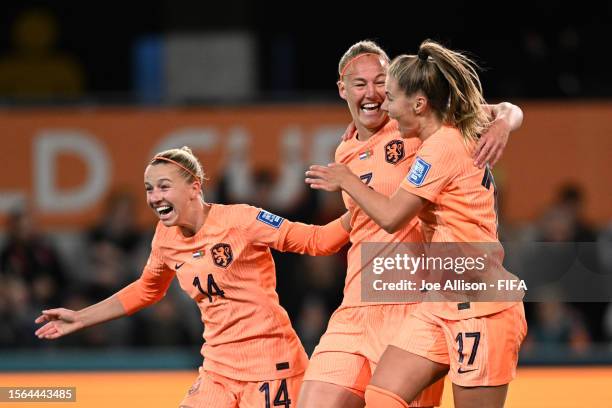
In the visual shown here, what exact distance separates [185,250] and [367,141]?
924mm

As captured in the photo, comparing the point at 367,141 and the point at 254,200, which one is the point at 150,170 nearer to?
the point at 367,141

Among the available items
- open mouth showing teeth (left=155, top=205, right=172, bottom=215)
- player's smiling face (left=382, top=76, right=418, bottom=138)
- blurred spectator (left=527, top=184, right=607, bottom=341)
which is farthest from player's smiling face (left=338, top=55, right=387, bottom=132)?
blurred spectator (left=527, top=184, right=607, bottom=341)

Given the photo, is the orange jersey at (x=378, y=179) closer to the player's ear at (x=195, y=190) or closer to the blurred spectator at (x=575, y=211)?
the player's ear at (x=195, y=190)

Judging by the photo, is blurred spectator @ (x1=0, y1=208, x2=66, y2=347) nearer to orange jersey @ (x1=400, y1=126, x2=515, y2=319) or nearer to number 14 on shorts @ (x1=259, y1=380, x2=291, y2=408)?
number 14 on shorts @ (x1=259, y1=380, x2=291, y2=408)

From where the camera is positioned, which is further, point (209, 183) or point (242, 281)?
point (209, 183)

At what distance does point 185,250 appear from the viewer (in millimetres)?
5148

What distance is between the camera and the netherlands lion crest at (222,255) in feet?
16.6

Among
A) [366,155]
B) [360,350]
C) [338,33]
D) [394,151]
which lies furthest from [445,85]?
[338,33]

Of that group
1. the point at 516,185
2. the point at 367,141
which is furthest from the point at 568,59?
the point at 367,141

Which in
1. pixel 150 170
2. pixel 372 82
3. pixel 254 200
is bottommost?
pixel 254 200

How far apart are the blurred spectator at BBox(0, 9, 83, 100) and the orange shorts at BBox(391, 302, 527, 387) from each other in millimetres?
6527

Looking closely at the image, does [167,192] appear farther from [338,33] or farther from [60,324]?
[338,33]

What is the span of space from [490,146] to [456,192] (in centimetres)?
23

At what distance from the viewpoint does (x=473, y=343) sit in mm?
4387
